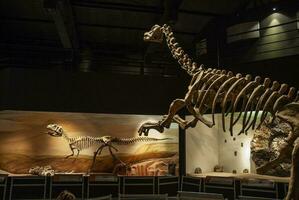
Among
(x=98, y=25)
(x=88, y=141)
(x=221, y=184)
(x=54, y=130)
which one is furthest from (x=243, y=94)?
(x=98, y=25)

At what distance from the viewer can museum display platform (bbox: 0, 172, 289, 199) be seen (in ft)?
20.8

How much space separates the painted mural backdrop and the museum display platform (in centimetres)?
128

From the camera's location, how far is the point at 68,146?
8969 mm

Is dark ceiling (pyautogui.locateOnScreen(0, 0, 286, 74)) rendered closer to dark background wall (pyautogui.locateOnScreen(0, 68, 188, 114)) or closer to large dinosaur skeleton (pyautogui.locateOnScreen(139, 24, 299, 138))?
dark background wall (pyautogui.locateOnScreen(0, 68, 188, 114))

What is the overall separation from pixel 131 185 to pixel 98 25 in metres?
6.92

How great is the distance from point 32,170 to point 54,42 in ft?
22.7

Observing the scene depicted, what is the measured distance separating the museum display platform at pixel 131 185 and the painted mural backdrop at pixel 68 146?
1.28 m

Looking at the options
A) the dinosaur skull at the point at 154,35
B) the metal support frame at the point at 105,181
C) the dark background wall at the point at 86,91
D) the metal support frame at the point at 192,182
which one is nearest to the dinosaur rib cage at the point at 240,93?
the dinosaur skull at the point at 154,35

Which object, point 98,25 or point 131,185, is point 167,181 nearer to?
point 131,185

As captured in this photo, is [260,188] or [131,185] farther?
Answer: [131,185]

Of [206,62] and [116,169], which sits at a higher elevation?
[206,62]

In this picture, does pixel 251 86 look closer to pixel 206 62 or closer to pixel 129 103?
pixel 129 103

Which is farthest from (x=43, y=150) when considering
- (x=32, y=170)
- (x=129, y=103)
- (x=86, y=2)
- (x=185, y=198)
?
(x=185, y=198)

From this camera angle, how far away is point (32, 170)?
8.52m
